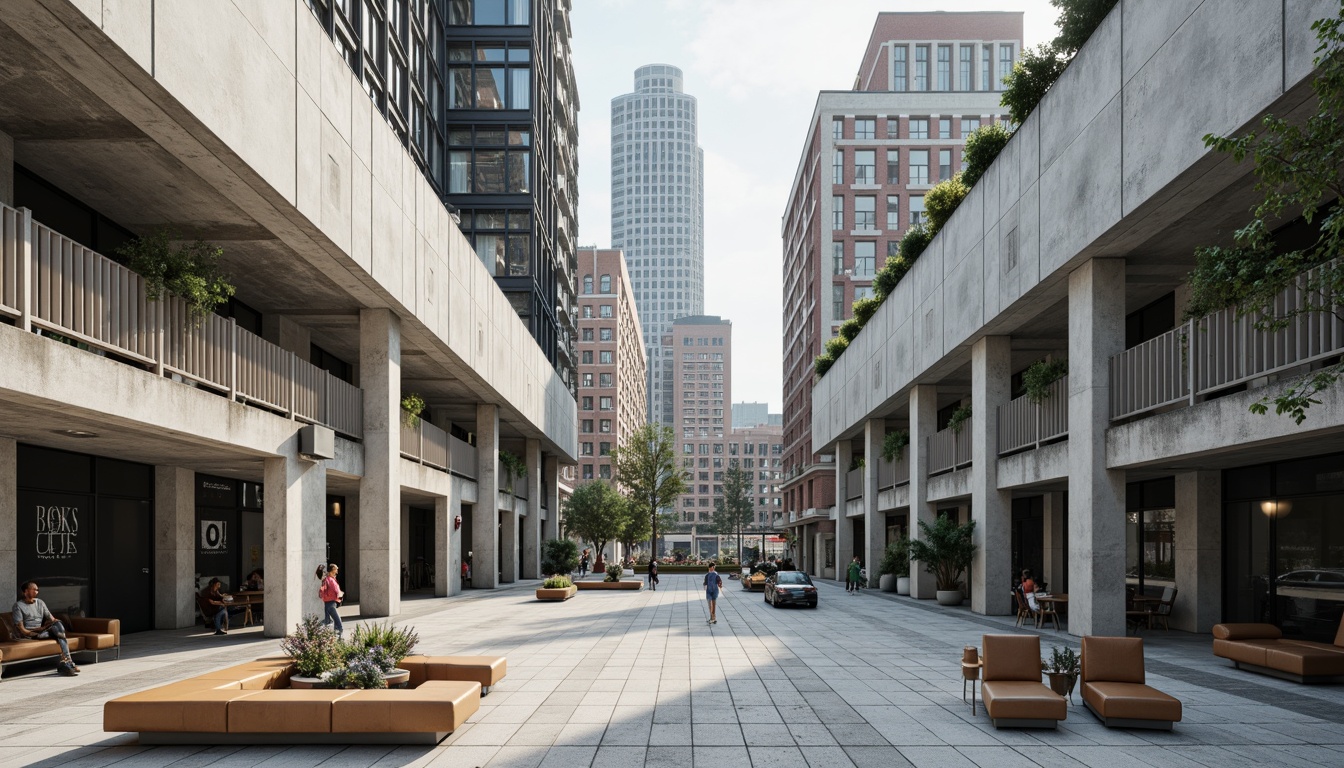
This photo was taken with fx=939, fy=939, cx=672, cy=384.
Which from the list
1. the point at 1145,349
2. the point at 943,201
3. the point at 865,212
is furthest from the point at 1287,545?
the point at 865,212

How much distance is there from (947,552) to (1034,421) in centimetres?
577

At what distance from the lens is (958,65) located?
260ft

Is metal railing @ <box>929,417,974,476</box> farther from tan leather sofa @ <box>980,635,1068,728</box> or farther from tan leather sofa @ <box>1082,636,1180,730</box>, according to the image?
tan leather sofa @ <box>980,635,1068,728</box>

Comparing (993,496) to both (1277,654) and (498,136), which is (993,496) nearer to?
(1277,654)

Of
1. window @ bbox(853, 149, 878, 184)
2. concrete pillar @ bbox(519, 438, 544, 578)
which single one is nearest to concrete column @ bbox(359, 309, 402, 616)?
concrete pillar @ bbox(519, 438, 544, 578)

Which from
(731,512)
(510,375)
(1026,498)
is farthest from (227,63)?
(731,512)

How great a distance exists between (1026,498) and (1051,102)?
16627mm

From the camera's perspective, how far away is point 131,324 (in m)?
14.5

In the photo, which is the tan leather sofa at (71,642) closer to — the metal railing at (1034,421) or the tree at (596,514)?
the metal railing at (1034,421)

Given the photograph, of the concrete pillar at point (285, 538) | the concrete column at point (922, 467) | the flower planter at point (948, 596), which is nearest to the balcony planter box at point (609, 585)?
the concrete column at point (922, 467)

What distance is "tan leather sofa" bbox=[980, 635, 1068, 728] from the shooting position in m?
11.0

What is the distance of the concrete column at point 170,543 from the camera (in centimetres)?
2128

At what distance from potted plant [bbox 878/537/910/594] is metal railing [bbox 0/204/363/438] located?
71.5 feet

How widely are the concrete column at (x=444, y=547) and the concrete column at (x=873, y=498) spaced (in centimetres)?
1874
